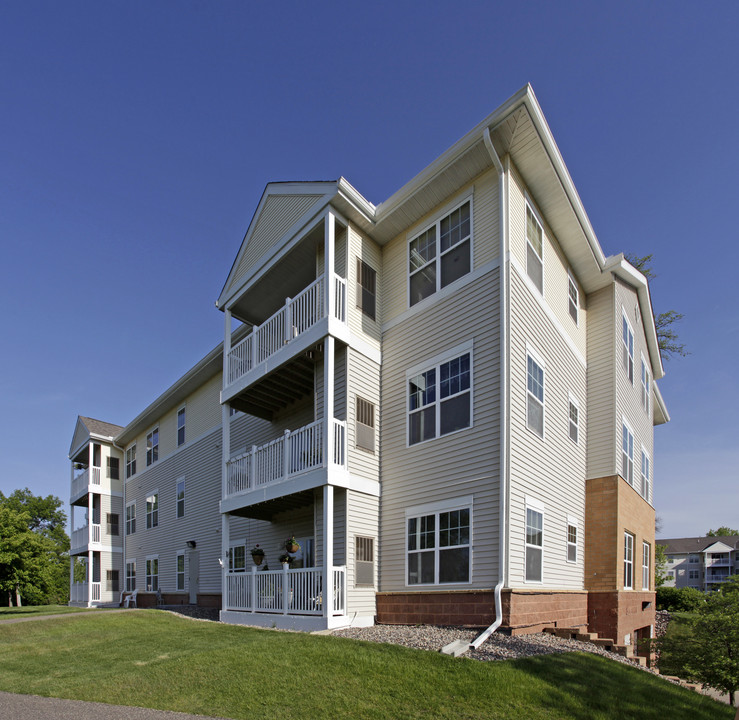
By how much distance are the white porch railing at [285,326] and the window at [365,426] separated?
192cm

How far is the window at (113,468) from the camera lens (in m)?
31.4

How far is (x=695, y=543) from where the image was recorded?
97438 mm

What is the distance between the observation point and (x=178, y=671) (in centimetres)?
874

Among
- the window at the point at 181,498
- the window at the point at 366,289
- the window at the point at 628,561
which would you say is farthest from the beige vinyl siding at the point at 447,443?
the window at the point at 181,498

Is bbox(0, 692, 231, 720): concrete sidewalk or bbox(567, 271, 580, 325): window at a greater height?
bbox(567, 271, 580, 325): window

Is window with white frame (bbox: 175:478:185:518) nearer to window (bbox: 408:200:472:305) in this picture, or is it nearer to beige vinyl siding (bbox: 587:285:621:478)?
window (bbox: 408:200:472:305)

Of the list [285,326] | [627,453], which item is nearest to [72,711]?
[285,326]

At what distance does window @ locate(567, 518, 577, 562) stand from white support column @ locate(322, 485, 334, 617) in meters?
5.72

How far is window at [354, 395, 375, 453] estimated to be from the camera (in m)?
13.4

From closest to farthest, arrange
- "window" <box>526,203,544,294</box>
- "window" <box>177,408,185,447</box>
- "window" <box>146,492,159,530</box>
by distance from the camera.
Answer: "window" <box>526,203,544,294</box>, "window" <box>177,408,185,447</box>, "window" <box>146,492,159,530</box>

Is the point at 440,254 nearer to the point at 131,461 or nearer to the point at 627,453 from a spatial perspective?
the point at 627,453

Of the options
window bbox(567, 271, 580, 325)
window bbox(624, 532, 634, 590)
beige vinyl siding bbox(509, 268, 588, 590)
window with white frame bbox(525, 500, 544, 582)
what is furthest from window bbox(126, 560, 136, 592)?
window bbox(567, 271, 580, 325)

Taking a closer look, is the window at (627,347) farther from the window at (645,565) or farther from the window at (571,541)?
the window at (571,541)

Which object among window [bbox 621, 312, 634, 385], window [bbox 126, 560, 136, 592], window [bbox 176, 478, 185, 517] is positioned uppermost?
window [bbox 621, 312, 634, 385]
